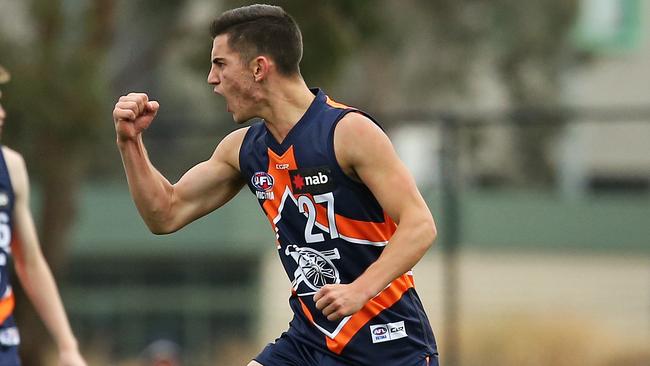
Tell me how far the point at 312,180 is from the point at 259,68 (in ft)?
1.65

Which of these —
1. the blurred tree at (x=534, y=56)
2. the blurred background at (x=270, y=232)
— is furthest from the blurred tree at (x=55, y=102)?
the blurred tree at (x=534, y=56)

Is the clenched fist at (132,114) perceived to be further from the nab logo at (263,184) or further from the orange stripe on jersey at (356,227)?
the orange stripe on jersey at (356,227)

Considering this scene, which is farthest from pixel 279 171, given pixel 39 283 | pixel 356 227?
pixel 39 283

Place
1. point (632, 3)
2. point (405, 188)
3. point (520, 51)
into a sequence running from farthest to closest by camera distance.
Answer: point (520, 51) → point (632, 3) → point (405, 188)

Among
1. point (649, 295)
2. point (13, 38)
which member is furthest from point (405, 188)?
point (649, 295)

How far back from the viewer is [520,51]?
2919cm

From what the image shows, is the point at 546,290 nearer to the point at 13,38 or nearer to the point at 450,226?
the point at 450,226

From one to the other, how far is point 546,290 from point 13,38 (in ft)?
33.0

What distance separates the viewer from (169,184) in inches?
226

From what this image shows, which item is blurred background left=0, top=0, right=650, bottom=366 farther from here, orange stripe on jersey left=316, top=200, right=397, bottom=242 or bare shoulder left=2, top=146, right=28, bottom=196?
orange stripe on jersey left=316, top=200, right=397, bottom=242

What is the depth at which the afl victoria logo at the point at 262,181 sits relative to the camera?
216 inches

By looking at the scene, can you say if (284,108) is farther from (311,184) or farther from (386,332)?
(386,332)

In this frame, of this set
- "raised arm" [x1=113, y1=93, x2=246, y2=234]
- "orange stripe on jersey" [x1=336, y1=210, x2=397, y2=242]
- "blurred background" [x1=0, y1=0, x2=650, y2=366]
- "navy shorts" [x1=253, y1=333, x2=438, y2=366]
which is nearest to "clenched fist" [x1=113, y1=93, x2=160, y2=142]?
"raised arm" [x1=113, y1=93, x2=246, y2=234]

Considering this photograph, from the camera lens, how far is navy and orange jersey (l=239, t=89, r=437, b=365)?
17.5ft
